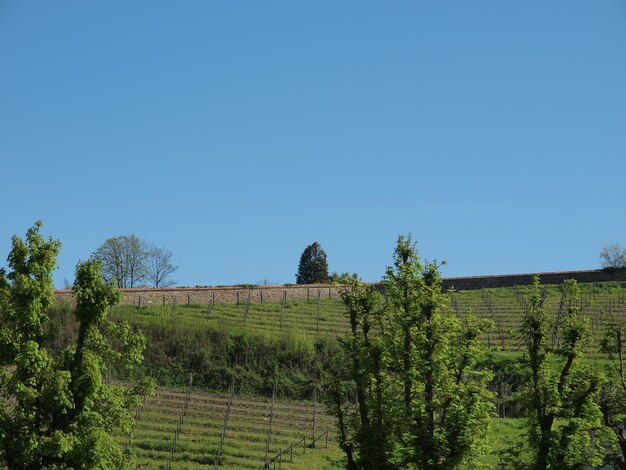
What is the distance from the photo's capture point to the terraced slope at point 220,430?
41406mm

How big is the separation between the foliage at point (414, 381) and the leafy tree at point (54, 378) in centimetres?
659

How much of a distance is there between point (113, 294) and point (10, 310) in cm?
274

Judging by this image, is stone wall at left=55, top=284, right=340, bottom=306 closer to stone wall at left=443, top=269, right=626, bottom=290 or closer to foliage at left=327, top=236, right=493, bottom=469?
stone wall at left=443, top=269, right=626, bottom=290

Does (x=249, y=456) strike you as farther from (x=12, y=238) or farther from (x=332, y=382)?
(x=12, y=238)

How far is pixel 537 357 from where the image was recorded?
30906 millimetres

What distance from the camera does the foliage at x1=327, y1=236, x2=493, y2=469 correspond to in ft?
95.2

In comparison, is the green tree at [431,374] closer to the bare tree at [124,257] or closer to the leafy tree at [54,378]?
the leafy tree at [54,378]

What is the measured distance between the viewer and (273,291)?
7469 centimetres

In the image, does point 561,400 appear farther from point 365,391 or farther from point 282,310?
point 282,310

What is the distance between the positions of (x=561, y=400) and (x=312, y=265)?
205 feet

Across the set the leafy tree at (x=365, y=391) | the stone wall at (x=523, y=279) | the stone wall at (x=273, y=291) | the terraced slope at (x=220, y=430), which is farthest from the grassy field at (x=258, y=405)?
the stone wall at (x=523, y=279)

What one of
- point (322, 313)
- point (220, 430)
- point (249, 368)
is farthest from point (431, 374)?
point (322, 313)

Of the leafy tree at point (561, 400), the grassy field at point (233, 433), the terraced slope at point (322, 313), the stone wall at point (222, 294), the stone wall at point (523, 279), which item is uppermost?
the stone wall at point (523, 279)

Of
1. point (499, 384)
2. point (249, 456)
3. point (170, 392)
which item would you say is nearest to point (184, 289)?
point (170, 392)
